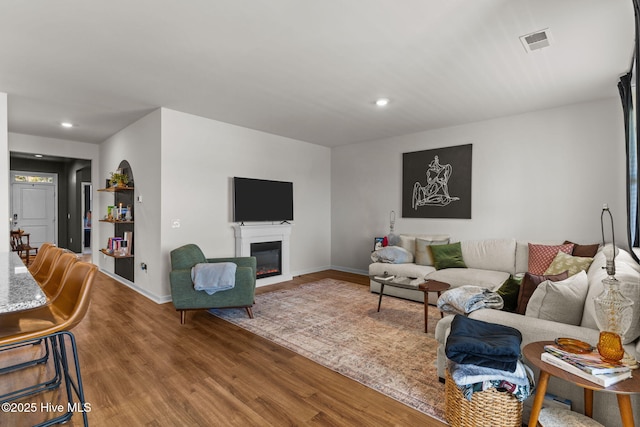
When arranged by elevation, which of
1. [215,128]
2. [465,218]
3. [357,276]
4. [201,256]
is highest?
[215,128]

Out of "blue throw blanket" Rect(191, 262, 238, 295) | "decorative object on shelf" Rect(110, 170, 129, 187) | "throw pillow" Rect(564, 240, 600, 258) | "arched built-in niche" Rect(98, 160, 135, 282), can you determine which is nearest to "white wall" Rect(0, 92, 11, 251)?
"arched built-in niche" Rect(98, 160, 135, 282)

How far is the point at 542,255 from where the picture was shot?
401 centimetres

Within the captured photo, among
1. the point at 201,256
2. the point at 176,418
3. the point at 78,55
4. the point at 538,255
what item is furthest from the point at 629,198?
the point at 78,55

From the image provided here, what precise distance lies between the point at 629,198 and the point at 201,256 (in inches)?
192

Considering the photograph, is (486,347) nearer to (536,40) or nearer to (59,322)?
(59,322)

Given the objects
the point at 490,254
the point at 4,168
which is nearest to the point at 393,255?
the point at 490,254

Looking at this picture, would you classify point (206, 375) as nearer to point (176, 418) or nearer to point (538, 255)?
point (176, 418)

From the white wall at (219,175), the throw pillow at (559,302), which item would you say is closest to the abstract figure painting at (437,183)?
the white wall at (219,175)

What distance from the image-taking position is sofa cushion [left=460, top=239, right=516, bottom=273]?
445 centimetres

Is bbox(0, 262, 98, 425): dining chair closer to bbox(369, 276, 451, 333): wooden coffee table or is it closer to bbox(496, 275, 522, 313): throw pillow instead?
bbox(496, 275, 522, 313): throw pillow

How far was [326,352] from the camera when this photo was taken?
9.49 ft

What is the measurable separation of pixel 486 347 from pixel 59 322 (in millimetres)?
2269

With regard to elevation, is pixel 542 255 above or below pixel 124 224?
below

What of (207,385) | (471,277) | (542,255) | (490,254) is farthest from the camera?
(490,254)
